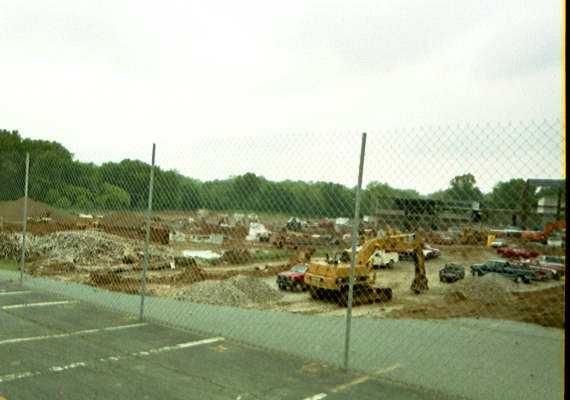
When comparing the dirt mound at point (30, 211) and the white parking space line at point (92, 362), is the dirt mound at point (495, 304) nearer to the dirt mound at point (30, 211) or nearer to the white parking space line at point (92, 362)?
the white parking space line at point (92, 362)

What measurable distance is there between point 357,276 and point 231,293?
4.12 metres

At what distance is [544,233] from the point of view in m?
4.99

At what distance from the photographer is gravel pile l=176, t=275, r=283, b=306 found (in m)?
13.0

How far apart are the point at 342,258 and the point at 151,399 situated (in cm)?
1407

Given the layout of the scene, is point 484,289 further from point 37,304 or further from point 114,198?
point 37,304

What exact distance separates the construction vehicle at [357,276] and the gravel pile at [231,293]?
4.73 feet

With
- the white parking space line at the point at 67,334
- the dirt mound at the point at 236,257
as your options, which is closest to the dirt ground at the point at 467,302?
the dirt mound at the point at 236,257

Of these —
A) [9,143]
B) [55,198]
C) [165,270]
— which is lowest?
[165,270]

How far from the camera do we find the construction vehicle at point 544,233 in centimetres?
457

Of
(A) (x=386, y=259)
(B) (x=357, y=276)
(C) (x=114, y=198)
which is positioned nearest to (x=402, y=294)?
(B) (x=357, y=276)

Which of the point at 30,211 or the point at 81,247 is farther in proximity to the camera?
the point at 30,211

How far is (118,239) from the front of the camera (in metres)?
24.2

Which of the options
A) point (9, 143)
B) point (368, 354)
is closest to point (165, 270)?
point (368, 354)

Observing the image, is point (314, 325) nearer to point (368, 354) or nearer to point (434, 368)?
point (368, 354)
